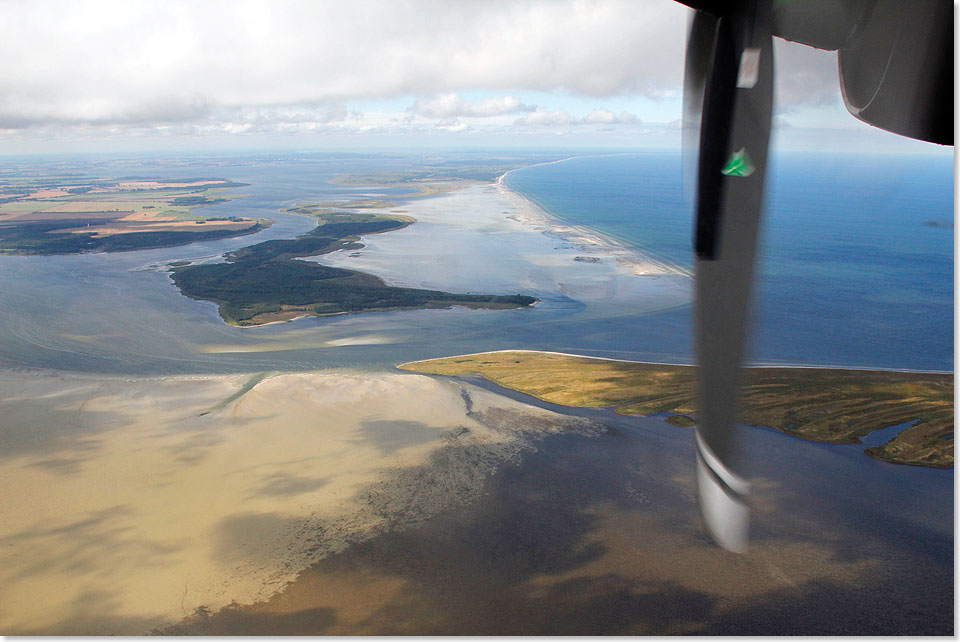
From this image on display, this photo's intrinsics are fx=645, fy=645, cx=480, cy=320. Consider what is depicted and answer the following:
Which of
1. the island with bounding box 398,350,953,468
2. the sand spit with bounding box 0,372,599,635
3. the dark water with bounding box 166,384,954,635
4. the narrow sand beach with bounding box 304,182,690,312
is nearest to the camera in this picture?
the dark water with bounding box 166,384,954,635

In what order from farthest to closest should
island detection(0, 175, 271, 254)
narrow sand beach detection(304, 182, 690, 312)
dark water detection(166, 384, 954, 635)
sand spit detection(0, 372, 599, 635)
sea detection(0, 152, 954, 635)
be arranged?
1. island detection(0, 175, 271, 254)
2. narrow sand beach detection(304, 182, 690, 312)
3. sand spit detection(0, 372, 599, 635)
4. sea detection(0, 152, 954, 635)
5. dark water detection(166, 384, 954, 635)

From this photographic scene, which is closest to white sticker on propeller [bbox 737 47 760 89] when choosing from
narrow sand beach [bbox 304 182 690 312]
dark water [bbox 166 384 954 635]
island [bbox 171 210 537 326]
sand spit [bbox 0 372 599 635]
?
dark water [bbox 166 384 954 635]

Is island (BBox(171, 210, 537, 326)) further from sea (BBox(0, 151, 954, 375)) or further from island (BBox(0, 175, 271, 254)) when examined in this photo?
island (BBox(0, 175, 271, 254))

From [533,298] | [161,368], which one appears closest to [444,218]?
[533,298]

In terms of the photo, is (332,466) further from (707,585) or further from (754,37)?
(754,37)

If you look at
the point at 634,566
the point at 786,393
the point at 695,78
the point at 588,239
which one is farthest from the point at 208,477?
the point at 588,239

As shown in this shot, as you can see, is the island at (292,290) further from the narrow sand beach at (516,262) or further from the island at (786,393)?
the island at (786,393)

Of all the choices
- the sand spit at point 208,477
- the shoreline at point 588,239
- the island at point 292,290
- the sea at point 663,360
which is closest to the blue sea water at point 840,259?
the sea at point 663,360

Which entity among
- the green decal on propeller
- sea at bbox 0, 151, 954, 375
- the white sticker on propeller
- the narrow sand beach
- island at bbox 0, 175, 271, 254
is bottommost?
sea at bbox 0, 151, 954, 375
